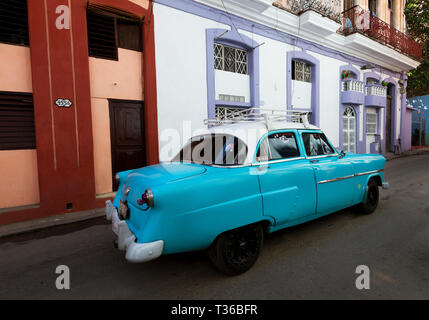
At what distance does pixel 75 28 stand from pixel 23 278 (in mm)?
4903

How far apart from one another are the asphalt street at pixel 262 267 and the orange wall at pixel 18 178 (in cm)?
117

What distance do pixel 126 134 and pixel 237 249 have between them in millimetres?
4508

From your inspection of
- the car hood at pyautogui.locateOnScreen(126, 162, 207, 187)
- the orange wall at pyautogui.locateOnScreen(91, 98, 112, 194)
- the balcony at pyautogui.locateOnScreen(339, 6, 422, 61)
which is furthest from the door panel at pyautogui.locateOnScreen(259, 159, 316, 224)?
the balcony at pyautogui.locateOnScreen(339, 6, 422, 61)

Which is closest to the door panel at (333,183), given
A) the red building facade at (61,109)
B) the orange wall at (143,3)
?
the red building facade at (61,109)

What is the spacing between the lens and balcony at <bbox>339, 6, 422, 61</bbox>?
10.9 m

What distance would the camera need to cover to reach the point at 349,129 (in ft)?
38.7

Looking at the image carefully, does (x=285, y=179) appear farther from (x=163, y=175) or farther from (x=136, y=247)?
(x=136, y=247)

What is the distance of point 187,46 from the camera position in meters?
6.59

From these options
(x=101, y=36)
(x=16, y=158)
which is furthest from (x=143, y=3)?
(x=16, y=158)

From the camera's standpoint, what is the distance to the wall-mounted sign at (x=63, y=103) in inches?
194

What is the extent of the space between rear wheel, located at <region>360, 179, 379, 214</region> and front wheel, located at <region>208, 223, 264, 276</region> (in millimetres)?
2626

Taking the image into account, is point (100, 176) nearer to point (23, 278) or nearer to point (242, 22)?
point (23, 278)

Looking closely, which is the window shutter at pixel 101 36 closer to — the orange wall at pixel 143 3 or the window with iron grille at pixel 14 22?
the orange wall at pixel 143 3

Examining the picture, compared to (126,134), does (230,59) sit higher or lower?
higher
